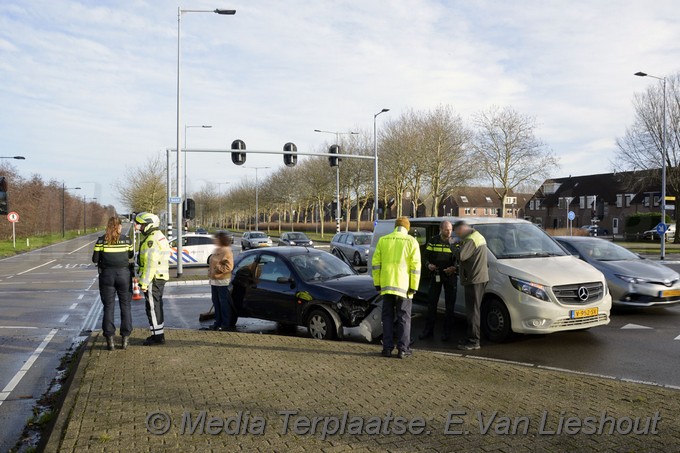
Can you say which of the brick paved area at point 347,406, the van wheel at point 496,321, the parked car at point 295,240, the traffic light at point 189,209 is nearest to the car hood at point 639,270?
the van wheel at point 496,321

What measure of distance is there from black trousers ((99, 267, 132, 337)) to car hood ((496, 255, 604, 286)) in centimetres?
527

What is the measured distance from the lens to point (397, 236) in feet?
23.1

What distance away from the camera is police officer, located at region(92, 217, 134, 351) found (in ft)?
24.7

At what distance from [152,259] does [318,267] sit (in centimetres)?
278

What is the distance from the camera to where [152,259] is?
7.80 m

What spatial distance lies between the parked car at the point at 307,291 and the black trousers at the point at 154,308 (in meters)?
2.03

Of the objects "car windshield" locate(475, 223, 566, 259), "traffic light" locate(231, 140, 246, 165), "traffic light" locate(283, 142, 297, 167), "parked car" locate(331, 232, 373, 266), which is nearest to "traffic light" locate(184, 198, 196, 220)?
"traffic light" locate(231, 140, 246, 165)

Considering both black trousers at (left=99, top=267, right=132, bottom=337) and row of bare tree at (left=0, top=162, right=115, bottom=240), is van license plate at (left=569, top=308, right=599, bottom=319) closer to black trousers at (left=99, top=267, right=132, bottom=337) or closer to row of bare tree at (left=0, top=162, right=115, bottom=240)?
black trousers at (left=99, top=267, right=132, bottom=337)

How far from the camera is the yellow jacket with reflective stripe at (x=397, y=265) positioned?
6.90 meters

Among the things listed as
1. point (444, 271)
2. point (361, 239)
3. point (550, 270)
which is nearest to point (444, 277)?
point (444, 271)

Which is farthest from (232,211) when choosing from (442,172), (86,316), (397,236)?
(397,236)

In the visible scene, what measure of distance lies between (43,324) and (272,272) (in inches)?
190

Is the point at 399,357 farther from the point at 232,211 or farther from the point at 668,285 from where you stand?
the point at 232,211

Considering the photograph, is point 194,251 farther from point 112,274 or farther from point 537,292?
point 537,292
